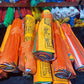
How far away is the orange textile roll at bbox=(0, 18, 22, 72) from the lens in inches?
23.5

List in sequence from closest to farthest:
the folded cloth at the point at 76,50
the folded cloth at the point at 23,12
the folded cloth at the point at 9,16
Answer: the folded cloth at the point at 76,50
the folded cloth at the point at 9,16
the folded cloth at the point at 23,12

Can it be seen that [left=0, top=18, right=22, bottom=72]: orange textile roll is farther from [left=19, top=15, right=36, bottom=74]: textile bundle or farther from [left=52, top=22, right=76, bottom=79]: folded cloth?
[left=52, top=22, right=76, bottom=79]: folded cloth

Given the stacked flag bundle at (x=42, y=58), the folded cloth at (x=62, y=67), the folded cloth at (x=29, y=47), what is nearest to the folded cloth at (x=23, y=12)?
the folded cloth at (x=29, y=47)

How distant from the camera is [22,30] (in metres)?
0.85

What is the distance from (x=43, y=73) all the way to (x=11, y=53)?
0.85 ft

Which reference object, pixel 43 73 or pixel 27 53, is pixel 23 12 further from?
pixel 43 73

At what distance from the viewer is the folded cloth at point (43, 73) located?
0.59 m

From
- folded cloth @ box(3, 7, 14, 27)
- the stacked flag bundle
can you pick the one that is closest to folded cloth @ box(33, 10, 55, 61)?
the stacked flag bundle

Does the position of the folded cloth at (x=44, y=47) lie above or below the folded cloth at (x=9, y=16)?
below

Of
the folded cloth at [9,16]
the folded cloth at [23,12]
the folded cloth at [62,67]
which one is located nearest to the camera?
the folded cloth at [62,67]

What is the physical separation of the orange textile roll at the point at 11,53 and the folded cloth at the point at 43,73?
0.53 ft

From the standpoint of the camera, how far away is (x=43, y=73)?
24.0 inches

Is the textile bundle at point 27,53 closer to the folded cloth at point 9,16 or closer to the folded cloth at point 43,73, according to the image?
the folded cloth at point 43,73

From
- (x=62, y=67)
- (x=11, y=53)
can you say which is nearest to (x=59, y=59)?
(x=62, y=67)
